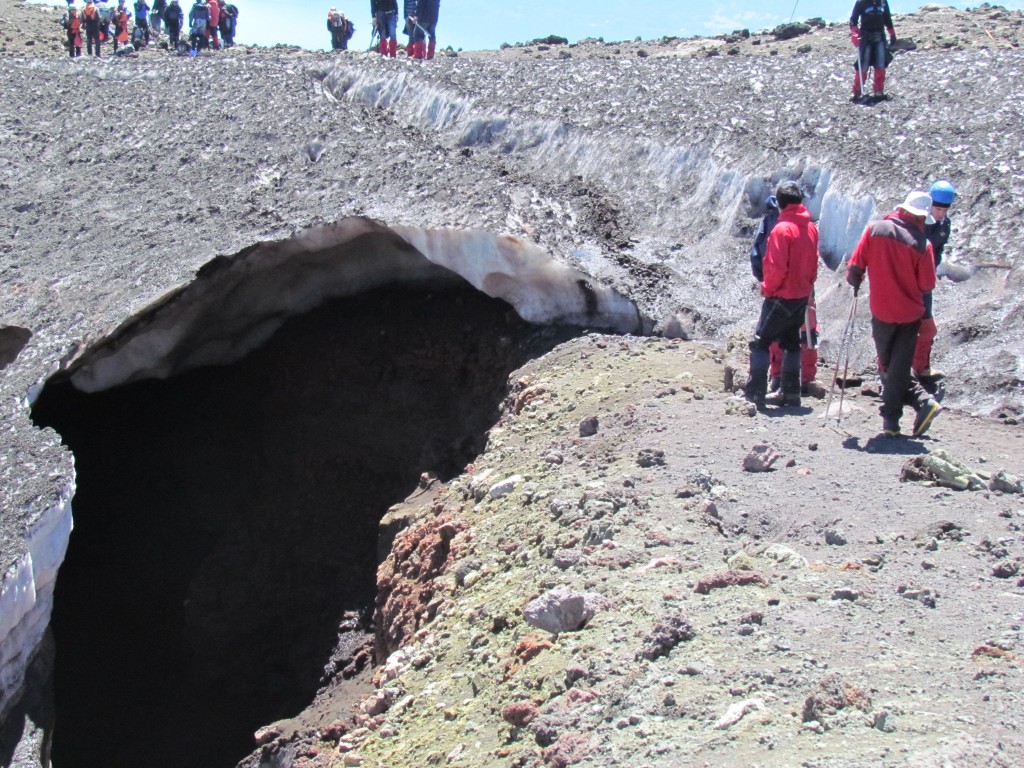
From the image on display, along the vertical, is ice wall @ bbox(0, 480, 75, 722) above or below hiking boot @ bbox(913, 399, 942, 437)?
below

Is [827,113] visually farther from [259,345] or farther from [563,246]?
[259,345]

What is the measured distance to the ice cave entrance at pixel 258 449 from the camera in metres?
10.3

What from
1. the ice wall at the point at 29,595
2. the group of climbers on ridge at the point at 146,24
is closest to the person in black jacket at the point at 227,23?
the group of climbers on ridge at the point at 146,24

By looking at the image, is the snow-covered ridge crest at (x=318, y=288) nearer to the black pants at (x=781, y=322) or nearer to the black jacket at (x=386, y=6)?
the black pants at (x=781, y=322)

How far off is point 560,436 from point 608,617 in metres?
2.93

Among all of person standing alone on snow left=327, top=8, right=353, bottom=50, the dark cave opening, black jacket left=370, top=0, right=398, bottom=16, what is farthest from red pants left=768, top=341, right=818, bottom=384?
person standing alone on snow left=327, top=8, right=353, bottom=50

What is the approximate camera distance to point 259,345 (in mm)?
12117

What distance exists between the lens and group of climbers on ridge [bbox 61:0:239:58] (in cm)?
2036

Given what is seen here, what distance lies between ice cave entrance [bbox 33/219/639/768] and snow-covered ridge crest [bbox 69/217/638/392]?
0.08 feet

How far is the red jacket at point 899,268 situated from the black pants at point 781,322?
70cm

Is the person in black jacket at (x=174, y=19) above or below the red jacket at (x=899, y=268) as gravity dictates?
above

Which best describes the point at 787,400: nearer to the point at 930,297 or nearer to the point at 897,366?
the point at 897,366

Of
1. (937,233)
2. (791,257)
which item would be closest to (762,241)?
(791,257)

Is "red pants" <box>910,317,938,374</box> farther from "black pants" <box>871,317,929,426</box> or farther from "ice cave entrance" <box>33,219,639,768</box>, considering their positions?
"ice cave entrance" <box>33,219,639,768</box>
